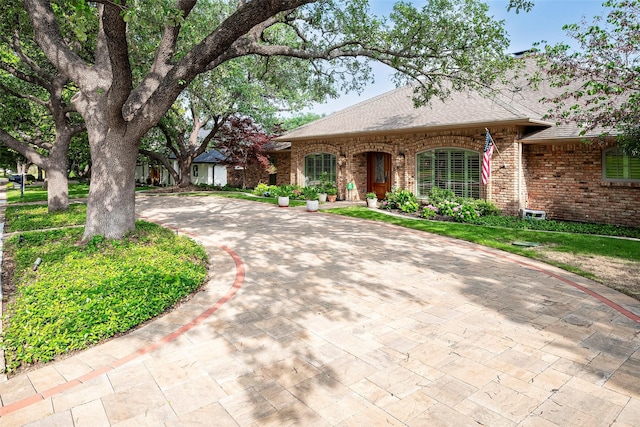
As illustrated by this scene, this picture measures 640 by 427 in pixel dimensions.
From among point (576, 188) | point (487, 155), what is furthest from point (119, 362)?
point (576, 188)

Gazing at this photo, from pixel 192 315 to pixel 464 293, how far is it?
4.09m

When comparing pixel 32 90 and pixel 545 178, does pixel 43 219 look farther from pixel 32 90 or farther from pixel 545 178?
pixel 545 178

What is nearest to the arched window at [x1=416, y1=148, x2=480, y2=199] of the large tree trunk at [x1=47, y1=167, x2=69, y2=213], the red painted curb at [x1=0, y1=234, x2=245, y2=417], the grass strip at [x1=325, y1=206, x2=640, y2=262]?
the grass strip at [x1=325, y1=206, x2=640, y2=262]

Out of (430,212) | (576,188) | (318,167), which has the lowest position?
(430,212)

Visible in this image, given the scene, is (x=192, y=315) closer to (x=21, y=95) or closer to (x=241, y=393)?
(x=241, y=393)

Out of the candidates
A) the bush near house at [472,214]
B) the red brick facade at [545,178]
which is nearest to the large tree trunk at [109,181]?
the bush near house at [472,214]

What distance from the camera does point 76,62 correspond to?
28.0ft

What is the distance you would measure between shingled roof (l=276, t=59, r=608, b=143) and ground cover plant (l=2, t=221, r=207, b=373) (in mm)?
8905

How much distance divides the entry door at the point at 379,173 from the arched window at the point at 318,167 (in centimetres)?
193

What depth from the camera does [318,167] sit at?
2094 centimetres

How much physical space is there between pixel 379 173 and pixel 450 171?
446 cm

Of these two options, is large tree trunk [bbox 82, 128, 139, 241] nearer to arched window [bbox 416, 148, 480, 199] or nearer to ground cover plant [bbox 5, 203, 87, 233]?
A: ground cover plant [bbox 5, 203, 87, 233]

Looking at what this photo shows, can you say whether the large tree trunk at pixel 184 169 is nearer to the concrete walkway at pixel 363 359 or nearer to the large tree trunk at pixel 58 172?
the large tree trunk at pixel 58 172

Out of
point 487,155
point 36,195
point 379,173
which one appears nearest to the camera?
point 487,155
